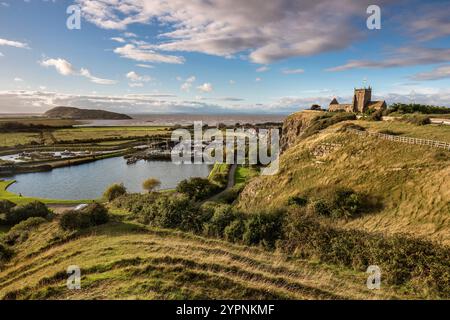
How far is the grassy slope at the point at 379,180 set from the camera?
707 inches

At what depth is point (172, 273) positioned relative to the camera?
1170 cm

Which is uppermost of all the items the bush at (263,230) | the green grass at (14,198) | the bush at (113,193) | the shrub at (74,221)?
the bush at (263,230)

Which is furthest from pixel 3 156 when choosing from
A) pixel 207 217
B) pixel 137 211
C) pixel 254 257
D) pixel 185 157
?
pixel 254 257

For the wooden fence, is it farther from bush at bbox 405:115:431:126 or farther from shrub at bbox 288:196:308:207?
shrub at bbox 288:196:308:207

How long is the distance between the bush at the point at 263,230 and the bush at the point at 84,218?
13.2 meters

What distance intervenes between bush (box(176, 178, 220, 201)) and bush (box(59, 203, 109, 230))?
15936 mm

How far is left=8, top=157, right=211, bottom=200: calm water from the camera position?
2008 inches

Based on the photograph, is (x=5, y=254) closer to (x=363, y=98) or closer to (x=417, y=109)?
(x=417, y=109)

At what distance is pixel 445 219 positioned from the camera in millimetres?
16453

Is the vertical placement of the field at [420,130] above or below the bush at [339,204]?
above

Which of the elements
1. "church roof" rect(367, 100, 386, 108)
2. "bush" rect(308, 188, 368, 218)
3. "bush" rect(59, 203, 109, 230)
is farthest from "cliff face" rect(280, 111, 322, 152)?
"bush" rect(59, 203, 109, 230)

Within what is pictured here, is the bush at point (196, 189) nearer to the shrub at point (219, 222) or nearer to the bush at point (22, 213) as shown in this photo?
the bush at point (22, 213)

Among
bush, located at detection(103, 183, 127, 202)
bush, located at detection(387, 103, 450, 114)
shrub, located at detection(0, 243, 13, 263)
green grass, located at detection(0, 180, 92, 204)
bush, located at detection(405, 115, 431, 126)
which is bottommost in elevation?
green grass, located at detection(0, 180, 92, 204)

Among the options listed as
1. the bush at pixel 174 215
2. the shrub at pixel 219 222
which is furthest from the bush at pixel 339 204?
the bush at pixel 174 215
